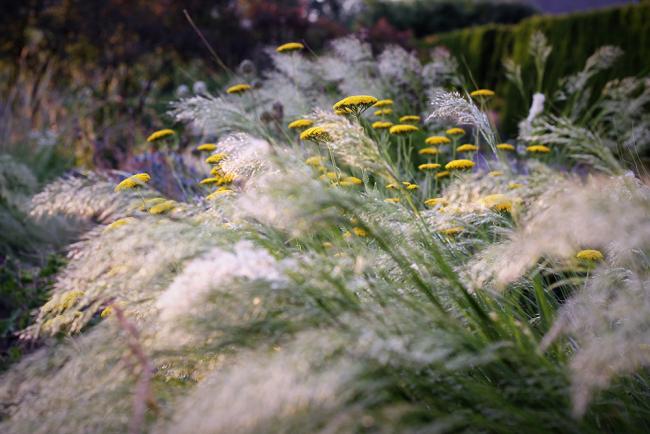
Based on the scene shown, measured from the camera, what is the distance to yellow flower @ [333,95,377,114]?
216 centimetres

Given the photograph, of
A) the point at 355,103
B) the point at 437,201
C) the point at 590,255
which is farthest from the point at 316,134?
the point at 590,255

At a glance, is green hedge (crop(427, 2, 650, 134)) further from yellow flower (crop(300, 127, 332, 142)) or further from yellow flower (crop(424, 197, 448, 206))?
yellow flower (crop(300, 127, 332, 142))

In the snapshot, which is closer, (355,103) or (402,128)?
(355,103)

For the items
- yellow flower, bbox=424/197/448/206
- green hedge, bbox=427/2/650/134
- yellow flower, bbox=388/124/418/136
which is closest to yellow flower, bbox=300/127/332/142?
yellow flower, bbox=424/197/448/206

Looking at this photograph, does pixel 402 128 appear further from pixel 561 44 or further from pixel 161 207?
pixel 561 44

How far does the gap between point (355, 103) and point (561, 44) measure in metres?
6.57

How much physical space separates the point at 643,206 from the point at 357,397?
673 millimetres

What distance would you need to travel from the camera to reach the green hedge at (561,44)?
23.7 ft

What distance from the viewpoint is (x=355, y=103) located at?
7.13 ft

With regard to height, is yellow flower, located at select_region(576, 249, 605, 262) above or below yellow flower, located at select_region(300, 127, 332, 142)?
below

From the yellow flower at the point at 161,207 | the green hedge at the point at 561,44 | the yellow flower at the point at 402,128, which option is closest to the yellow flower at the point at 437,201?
the yellow flower at the point at 402,128

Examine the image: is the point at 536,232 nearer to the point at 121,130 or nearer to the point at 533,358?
the point at 533,358

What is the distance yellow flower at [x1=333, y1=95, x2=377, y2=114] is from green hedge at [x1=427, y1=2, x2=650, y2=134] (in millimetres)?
4596

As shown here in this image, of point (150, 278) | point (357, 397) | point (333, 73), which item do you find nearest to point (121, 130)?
point (333, 73)
